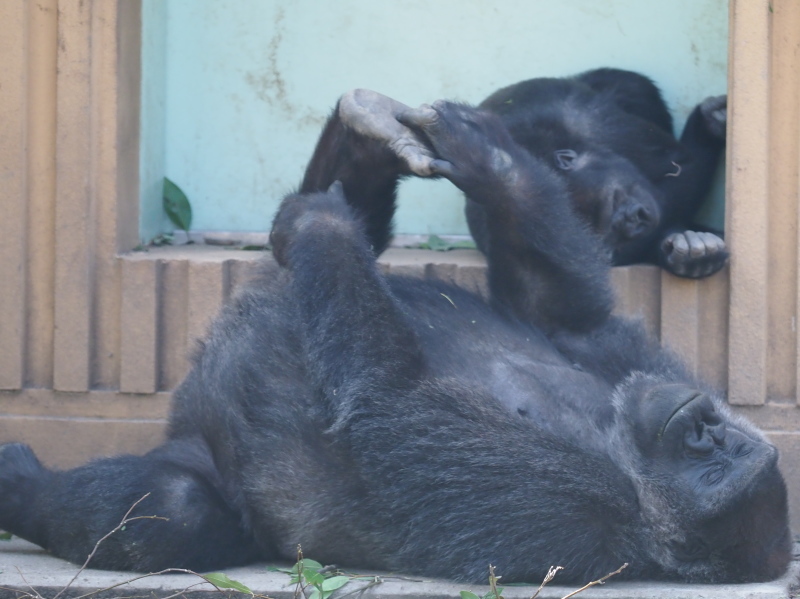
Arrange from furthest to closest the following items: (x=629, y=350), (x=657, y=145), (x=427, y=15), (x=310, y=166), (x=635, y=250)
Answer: (x=427, y=15) → (x=657, y=145) → (x=635, y=250) → (x=310, y=166) → (x=629, y=350)

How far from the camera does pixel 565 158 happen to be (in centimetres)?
441

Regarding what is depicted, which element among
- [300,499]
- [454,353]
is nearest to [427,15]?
[454,353]

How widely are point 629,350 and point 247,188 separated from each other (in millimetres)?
2347

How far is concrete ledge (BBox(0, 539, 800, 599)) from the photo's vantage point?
268cm

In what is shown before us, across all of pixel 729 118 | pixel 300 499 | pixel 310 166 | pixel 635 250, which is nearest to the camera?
pixel 300 499

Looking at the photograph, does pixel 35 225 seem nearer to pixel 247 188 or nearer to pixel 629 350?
pixel 247 188

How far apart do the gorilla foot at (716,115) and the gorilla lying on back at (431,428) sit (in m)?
1.50

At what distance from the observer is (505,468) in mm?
2809

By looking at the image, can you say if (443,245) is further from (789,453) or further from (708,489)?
(708,489)

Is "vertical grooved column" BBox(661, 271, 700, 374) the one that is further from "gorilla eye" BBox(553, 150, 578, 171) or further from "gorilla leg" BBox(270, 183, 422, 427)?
"gorilla leg" BBox(270, 183, 422, 427)

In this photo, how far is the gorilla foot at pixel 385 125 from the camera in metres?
3.09

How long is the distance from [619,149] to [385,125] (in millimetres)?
1734

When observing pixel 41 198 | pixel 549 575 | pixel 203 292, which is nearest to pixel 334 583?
pixel 549 575

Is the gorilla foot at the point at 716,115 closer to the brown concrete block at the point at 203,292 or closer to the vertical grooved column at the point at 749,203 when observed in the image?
the vertical grooved column at the point at 749,203
